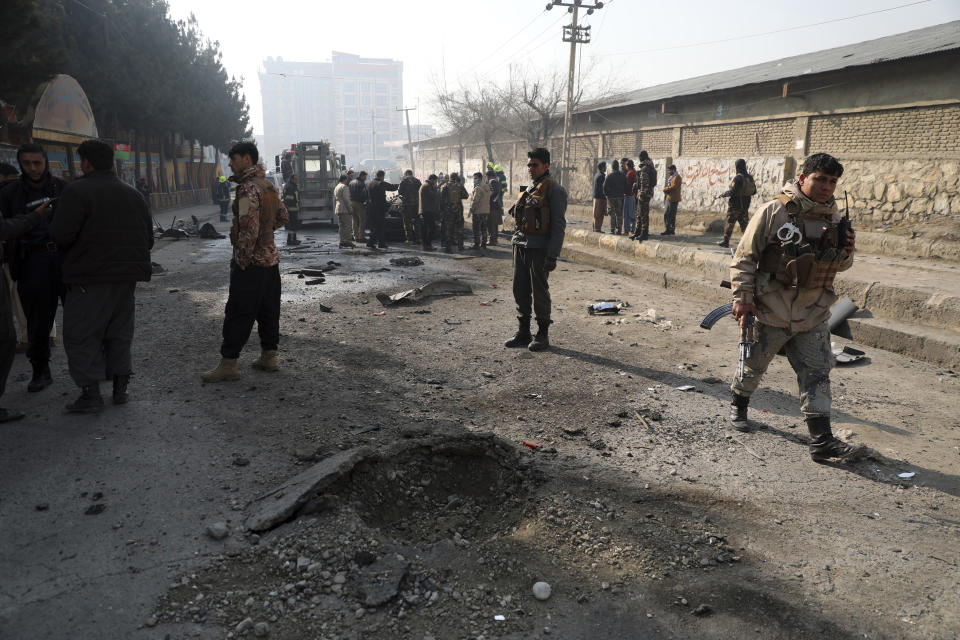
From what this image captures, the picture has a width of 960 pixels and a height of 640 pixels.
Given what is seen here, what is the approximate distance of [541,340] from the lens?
19.2 ft

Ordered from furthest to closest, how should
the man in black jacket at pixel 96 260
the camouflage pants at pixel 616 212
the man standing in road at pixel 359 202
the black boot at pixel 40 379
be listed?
1. the man standing in road at pixel 359 202
2. the camouflage pants at pixel 616 212
3. the black boot at pixel 40 379
4. the man in black jacket at pixel 96 260

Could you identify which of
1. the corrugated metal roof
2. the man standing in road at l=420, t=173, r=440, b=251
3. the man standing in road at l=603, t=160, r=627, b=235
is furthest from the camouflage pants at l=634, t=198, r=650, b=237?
the corrugated metal roof

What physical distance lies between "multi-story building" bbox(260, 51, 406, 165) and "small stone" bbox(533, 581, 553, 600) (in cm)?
14444

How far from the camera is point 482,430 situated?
391 centimetres

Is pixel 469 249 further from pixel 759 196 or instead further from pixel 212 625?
pixel 212 625

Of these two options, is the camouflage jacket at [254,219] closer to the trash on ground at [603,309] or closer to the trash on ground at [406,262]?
the trash on ground at [603,309]

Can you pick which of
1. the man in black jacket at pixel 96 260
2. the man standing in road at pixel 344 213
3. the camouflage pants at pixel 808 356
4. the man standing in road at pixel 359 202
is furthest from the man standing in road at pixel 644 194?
the man in black jacket at pixel 96 260

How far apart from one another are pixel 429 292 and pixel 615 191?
6773 millimetres

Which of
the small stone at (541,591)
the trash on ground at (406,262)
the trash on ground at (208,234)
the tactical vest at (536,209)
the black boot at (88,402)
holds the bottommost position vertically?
the small stone at (541,591)

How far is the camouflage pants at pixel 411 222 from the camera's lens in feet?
47.8

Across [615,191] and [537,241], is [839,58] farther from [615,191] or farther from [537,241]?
[537,241]

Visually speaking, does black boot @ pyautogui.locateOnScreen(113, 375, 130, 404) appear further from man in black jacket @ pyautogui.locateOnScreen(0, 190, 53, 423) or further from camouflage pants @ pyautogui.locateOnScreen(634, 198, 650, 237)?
camouflage pants @ pyautogui.locateOnScreen(634, 198, 650, 237)


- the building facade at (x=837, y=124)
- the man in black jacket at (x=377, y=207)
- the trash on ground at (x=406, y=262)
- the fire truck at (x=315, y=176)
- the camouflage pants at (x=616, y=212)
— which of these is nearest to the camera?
the trash on ground at (x=406, y=262)

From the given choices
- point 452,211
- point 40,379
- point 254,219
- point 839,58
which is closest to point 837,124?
point 839,58
